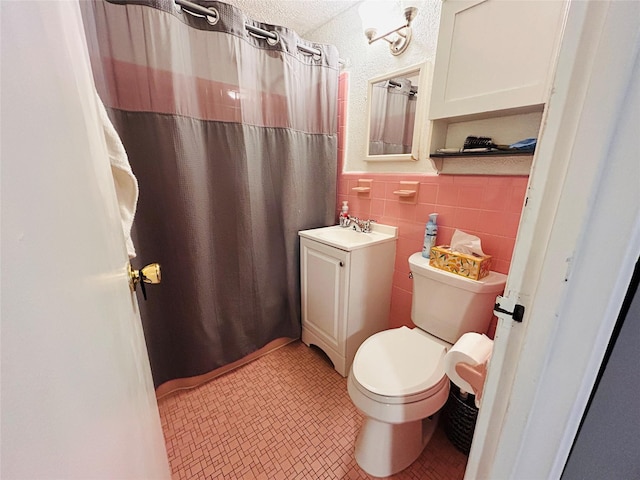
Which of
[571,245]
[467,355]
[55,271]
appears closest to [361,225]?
[467,355]

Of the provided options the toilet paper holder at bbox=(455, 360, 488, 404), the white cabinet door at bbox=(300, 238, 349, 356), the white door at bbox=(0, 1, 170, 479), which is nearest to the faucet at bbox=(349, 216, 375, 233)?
the white cabinet door at bbox=(300, 238, 349, 356)

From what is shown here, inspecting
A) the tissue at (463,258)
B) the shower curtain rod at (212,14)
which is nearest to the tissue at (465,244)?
the tissue at (463,258)

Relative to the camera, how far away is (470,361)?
76 centimetres

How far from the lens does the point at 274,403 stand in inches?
56.1

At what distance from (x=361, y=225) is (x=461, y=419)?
112 cm

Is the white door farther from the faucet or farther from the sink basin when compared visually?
the faucet

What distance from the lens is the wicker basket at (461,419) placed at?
1.14 m

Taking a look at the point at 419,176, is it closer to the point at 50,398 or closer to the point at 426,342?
the point at 426,342

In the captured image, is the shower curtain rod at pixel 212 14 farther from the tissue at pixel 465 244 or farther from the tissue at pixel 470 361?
the tissue at pixel 470 361

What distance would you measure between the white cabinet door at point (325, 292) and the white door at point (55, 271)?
1096 millimetres

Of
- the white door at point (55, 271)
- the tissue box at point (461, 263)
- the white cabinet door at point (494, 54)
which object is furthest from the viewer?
the tissue box at point (461, 263)

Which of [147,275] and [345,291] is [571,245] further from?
[345,291]

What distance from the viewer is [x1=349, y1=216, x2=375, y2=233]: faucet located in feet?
5.54

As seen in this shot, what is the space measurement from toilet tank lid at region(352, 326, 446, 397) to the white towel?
38.0 inches
